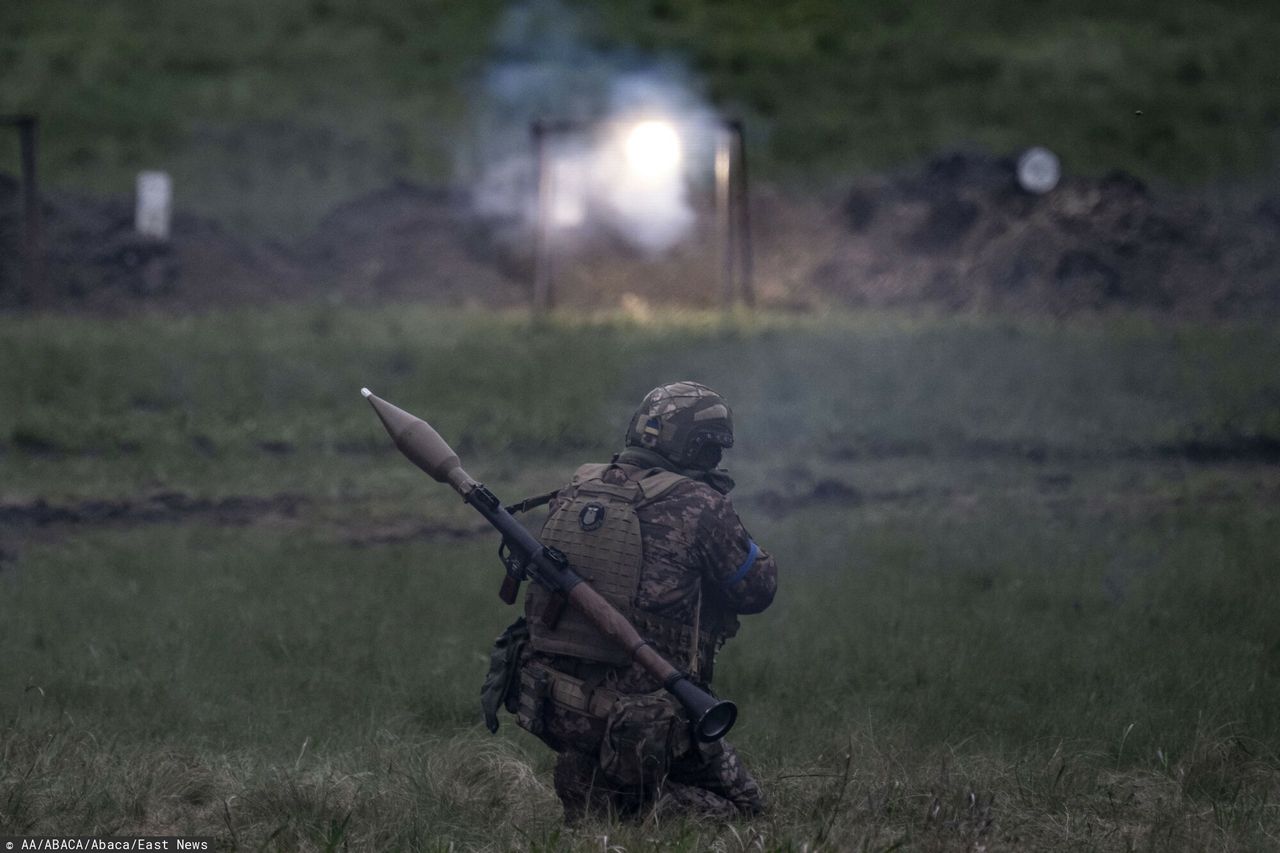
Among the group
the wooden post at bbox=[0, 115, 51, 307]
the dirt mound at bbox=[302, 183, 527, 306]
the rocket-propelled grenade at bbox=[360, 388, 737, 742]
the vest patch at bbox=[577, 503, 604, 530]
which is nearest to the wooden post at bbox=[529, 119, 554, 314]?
the dirt mound at bbox=[302, 183, 527, 306]

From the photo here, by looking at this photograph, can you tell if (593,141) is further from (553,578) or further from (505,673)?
(553,578)

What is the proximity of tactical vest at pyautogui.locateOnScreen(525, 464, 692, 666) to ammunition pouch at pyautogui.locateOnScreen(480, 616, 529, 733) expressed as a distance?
0.12 meters

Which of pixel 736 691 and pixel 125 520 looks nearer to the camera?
→ pixel 736 691

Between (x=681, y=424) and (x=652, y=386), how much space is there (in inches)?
391

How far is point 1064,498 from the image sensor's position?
1306 cm

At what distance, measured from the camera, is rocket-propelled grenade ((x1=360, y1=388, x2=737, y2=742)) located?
5.64 meters

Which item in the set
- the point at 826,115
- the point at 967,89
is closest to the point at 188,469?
the point at 826,115

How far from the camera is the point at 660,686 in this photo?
5.89 m

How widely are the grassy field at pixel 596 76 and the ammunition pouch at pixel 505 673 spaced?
62.1 ft

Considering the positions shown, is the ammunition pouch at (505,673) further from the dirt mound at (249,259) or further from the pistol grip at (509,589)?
the dirt mound at (249,259)

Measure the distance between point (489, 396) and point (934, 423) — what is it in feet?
14.1

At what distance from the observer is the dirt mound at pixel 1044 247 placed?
21141 millimetres

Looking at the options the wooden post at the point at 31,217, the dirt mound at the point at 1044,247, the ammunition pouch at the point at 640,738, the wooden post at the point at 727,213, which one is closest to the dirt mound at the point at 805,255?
the dirt mound at the point at 1044,247

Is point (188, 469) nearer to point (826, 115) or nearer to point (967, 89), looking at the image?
point (826, 115)
